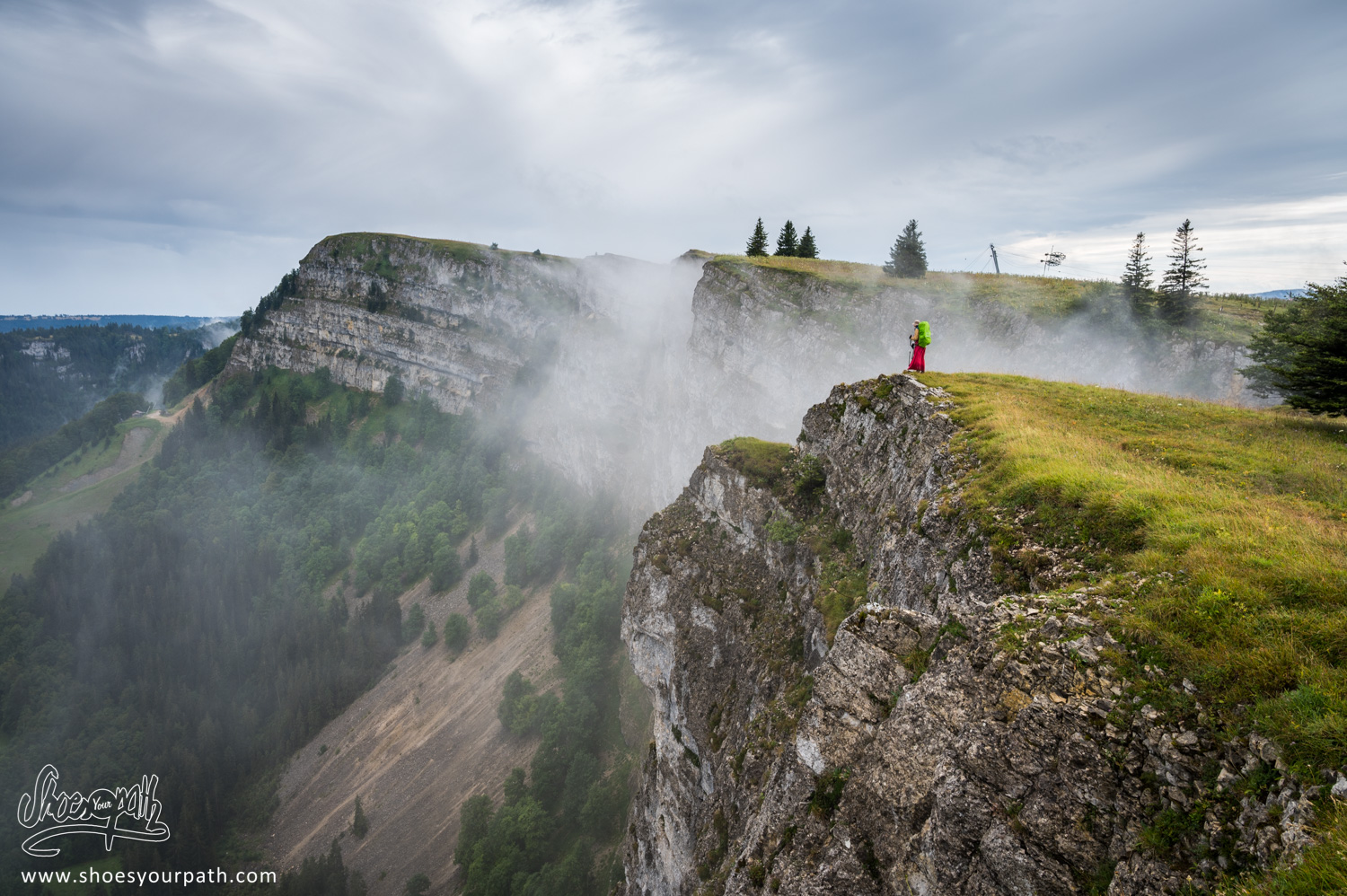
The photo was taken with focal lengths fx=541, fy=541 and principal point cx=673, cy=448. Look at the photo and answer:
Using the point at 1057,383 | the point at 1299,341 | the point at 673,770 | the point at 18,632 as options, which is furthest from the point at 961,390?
the point at 18,632

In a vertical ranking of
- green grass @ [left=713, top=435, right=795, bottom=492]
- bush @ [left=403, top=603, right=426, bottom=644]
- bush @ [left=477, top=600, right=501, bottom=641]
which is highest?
green grass @ [left=713, top=435, right=795, bottom=492]

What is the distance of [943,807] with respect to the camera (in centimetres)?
716

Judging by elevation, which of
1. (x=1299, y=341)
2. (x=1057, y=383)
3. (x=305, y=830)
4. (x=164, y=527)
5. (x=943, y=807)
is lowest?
(x=305, y=830)

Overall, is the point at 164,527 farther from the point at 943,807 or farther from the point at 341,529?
the point at 943,807

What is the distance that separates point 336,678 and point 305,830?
19858 mm

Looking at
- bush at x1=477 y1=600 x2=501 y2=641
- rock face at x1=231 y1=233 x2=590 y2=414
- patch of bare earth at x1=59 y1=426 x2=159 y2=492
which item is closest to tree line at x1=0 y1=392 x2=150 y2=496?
patch of bare earth at x1=59 y1=426 x2=159 y2=492

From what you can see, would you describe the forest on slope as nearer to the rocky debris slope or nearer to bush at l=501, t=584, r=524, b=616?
bush at l=501, t=584, r=524, b=616

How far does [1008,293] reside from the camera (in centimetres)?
4528

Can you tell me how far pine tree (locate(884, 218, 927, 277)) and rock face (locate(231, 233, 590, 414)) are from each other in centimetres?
6429

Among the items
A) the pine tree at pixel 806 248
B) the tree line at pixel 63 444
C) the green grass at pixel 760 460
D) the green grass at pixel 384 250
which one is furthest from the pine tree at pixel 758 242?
the tree line at pixel 63 444

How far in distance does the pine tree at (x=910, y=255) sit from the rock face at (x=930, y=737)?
3812cm

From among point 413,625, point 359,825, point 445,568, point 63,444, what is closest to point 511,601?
point 413,625

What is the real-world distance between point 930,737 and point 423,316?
141 m

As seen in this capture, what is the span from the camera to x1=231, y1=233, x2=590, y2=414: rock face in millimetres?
116188
